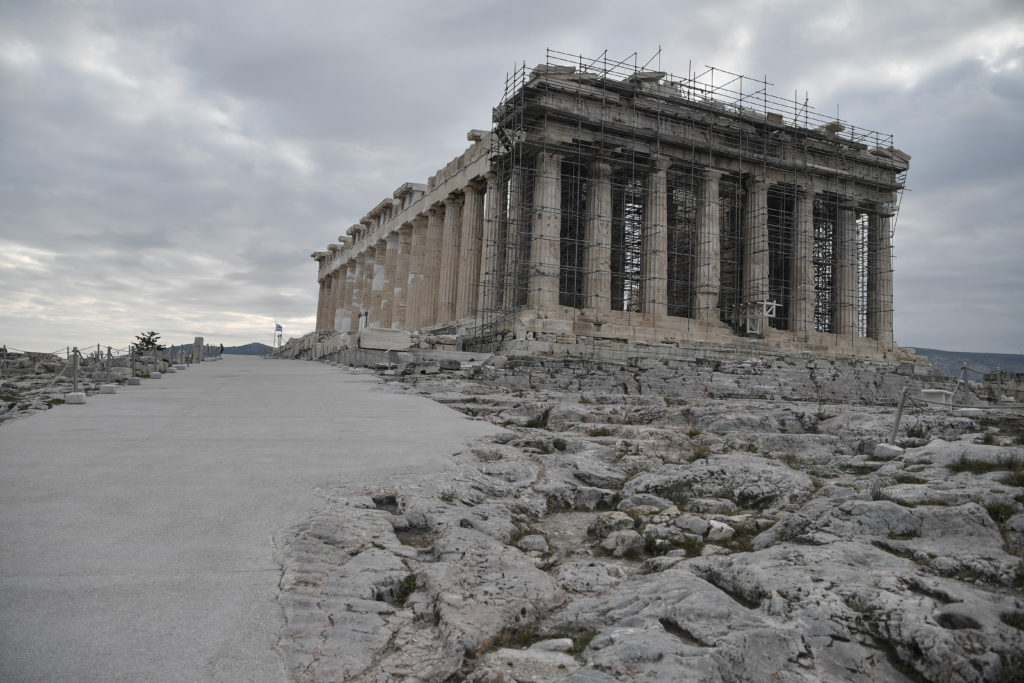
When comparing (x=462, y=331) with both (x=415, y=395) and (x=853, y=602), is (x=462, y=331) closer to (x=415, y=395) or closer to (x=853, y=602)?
(x=415, y=395)

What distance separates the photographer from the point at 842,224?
35719mm

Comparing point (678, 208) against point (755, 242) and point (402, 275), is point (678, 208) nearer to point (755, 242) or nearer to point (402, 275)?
point (755, 242)

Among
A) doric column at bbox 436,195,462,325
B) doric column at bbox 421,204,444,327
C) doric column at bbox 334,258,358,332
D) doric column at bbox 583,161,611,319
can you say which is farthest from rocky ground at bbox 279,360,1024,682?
doric column at bbox 334,258,358,332

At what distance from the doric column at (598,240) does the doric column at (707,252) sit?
5101 millimetres

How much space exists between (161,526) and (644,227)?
93.5 ft

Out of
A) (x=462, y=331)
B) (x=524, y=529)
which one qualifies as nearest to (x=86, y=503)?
(x=524, y=529)

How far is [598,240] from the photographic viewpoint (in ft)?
94.5

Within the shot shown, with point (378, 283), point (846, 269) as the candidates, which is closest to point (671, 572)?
point (846, 269)

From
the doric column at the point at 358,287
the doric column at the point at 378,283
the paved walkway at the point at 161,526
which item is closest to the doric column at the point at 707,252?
the doric column at the point at 378,283

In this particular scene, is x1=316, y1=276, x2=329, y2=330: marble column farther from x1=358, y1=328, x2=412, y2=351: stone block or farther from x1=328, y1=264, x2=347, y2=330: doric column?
x1=358, y1=328, x2=412, y2=351: stone block

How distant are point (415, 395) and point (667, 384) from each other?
872 centimetres

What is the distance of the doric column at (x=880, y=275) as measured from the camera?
3609cm

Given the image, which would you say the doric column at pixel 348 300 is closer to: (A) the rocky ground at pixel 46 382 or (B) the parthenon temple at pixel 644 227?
(B) the parthenon temple at pixel 644 227

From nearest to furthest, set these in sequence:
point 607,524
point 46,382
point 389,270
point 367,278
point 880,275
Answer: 1. point 607,524
2. point 46,382
3. point 880,275
4. point 389,270
5. point 367,278
